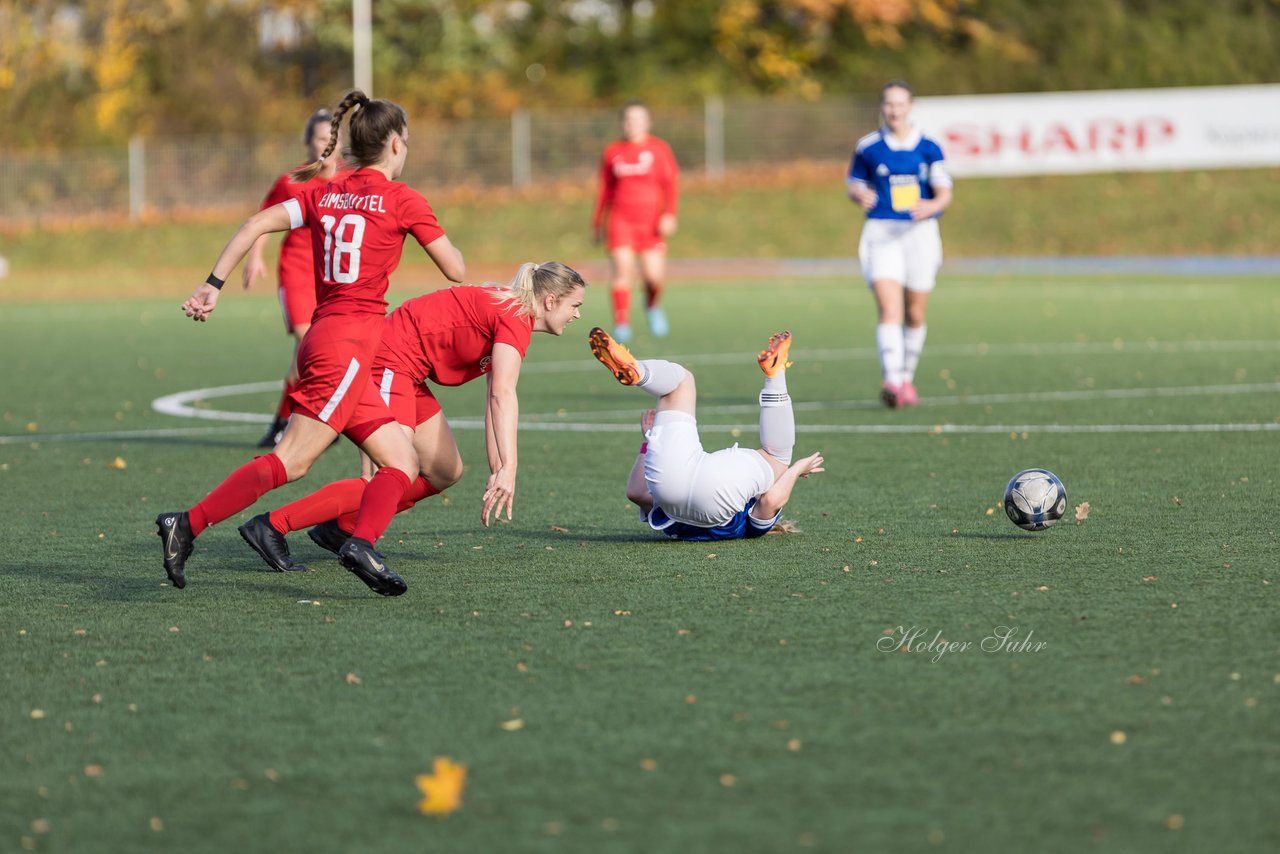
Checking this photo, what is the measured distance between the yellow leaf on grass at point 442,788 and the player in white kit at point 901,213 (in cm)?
879

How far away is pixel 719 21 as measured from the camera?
153 ft

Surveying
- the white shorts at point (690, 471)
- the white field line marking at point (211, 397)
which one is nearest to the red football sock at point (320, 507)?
the white shorts at point (690, 471)

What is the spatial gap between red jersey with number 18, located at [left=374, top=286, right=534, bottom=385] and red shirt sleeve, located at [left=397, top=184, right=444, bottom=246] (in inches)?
11.8

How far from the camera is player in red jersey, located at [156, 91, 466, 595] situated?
6258 mm

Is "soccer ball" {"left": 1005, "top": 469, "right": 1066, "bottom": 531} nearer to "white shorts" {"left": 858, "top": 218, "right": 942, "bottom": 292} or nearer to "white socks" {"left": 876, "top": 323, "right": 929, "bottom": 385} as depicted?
"white socks" {"left": 876, "top": 323, "right": 929, "bottom": 385}

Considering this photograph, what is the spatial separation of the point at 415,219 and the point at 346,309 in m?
0.41

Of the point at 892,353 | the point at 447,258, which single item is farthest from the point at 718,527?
the point at 892,353

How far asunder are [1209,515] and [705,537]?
2156mm

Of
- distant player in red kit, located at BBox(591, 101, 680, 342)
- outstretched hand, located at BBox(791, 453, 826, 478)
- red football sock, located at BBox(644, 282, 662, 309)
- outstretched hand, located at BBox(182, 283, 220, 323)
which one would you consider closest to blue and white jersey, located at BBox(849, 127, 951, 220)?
outstretched hand, located at BBox(791, 453, 826, 478)

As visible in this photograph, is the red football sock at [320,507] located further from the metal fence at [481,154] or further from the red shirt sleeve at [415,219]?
the metal fence at [481,154]

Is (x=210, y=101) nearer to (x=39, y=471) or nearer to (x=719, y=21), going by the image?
(x=719, y=21)

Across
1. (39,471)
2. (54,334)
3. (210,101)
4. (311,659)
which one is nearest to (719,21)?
(210,101)

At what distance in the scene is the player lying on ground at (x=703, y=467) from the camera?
6.91 metres

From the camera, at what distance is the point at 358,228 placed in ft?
20.8
